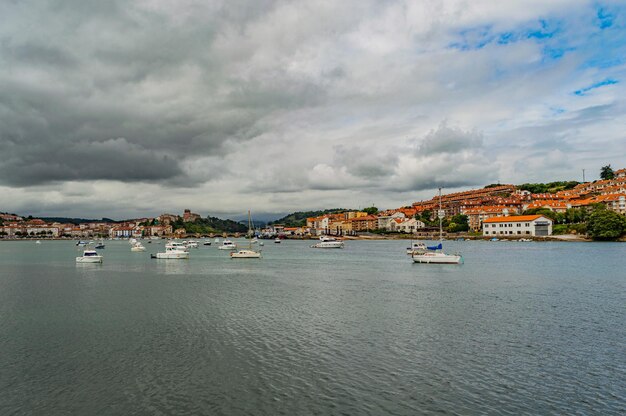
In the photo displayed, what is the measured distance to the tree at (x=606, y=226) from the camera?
110062mm

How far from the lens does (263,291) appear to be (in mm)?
35031

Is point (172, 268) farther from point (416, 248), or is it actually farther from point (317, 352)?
point (317, 352)

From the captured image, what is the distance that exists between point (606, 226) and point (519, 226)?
3109 cm

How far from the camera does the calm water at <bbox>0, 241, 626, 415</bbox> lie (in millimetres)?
Result: 12828

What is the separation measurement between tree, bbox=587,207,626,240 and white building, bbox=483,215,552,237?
21.3 metres

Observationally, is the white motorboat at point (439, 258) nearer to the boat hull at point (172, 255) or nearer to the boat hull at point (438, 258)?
the boat hull at point (438, 258)

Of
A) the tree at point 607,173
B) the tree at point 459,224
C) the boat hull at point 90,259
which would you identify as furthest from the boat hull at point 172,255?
the tree at point 607,173

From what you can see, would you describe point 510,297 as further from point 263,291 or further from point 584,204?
point 584,204

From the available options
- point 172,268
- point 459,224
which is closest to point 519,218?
point 459,224

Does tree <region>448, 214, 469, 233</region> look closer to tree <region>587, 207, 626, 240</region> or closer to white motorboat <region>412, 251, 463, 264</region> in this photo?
tree <region>587, 207, 626, 240</region>

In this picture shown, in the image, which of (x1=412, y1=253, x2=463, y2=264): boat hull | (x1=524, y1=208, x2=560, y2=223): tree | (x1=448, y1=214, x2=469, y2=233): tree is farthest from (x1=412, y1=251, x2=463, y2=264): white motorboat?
(x1=448, y1=214, x2=469, y2=233): tree

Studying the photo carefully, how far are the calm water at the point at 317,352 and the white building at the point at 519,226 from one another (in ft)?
368

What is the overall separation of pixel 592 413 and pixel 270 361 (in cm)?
1031

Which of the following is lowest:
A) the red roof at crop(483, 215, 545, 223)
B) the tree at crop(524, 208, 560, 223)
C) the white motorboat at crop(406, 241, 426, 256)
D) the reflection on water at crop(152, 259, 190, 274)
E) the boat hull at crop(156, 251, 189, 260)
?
the reflection on water at crop(152, 259, 190, 274)
